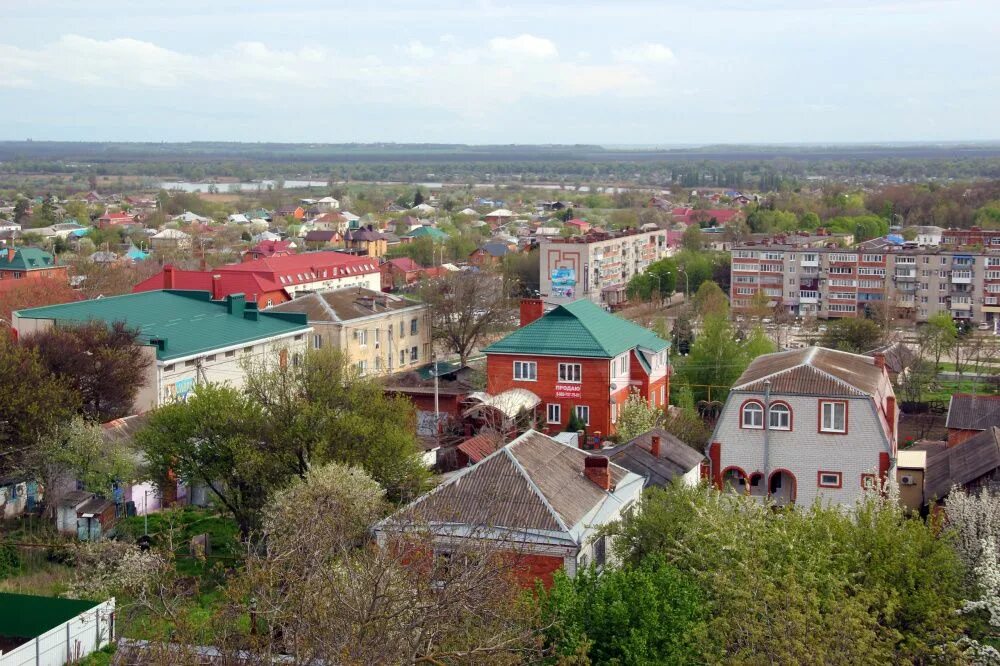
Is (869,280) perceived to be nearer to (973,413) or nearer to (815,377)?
(973,413)

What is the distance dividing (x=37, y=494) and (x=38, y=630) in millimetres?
8419

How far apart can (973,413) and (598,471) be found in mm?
14814

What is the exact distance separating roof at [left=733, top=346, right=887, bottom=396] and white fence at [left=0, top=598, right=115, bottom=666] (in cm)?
1348

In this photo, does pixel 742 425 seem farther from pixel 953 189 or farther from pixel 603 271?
pixel 953 189

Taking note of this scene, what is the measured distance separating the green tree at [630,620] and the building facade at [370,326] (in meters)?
24.8

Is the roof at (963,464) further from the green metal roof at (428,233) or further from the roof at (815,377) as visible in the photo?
the green metal roof at (428,233)

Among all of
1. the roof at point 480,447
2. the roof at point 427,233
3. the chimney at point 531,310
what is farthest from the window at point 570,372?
the roof at point 427,233

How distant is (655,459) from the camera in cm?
2227

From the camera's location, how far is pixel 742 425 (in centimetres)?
2509

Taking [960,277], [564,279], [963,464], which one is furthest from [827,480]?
[564,279]

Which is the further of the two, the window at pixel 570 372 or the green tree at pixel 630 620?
the window at pixel 570 372

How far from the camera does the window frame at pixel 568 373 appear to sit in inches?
1231

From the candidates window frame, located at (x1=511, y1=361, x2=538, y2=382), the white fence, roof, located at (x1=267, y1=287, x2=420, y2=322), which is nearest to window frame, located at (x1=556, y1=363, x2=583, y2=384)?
window frame, located at (x1=511, y1=361, x2=538, y2=382)

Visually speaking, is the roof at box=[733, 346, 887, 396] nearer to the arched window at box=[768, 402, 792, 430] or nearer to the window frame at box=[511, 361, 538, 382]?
the arched window at box=[768, 402, 792, 430]
